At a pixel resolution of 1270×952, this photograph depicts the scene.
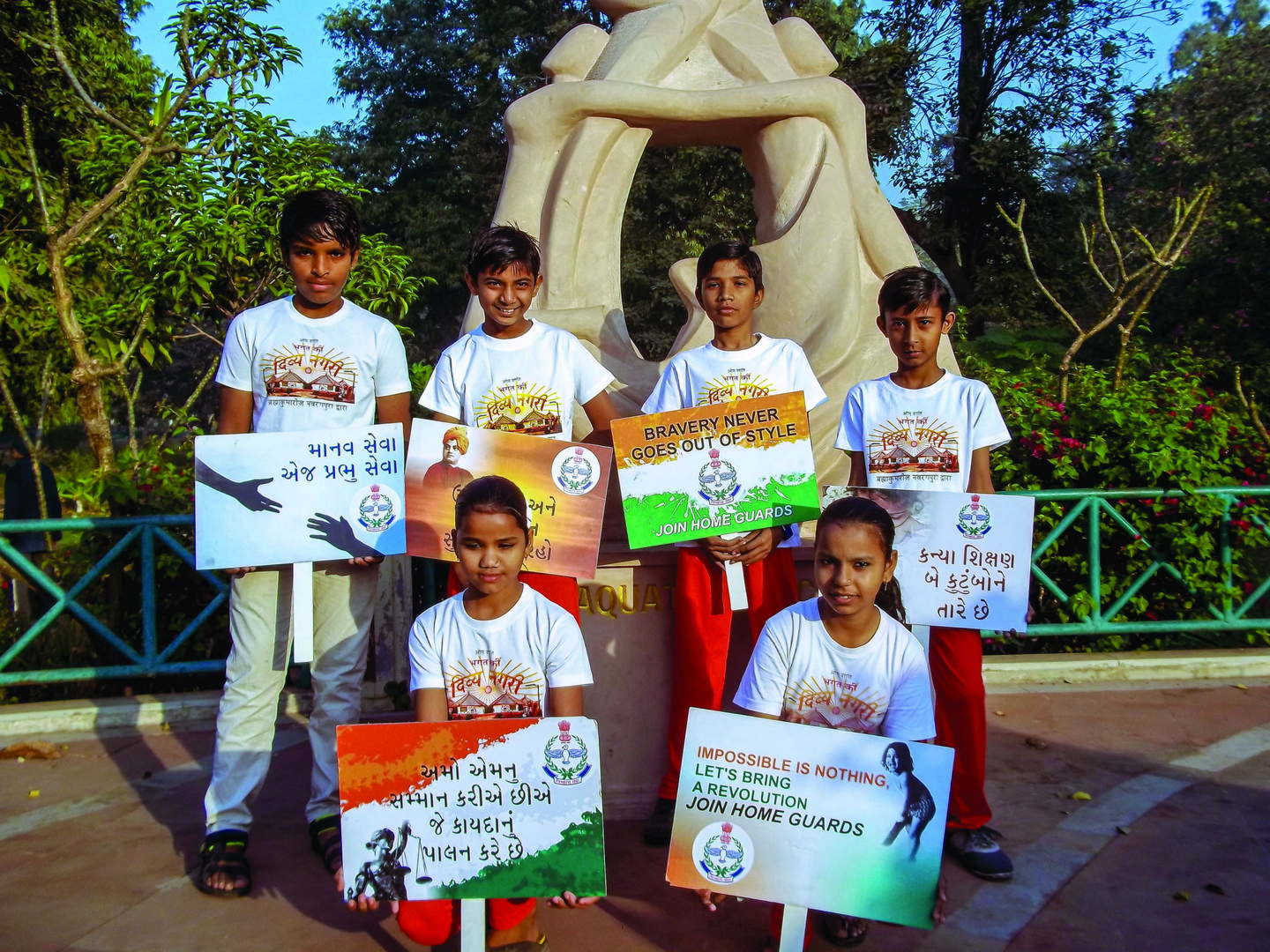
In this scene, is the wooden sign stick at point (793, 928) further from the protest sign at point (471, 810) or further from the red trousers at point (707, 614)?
the red trousers at point (707, 614)

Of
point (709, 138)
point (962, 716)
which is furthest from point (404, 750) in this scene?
point (709, 138)

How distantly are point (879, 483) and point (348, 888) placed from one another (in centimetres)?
192

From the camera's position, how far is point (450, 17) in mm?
19688

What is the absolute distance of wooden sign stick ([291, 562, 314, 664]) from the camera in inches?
122

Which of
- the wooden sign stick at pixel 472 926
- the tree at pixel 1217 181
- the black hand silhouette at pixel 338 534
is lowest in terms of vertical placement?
the wooden sign stick at pixel 472 926

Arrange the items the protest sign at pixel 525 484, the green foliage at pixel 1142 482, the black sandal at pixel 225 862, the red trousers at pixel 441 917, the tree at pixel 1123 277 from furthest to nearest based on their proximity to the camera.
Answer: the tree at pixel 1123 277
the green foliage at pixel 1142 482
the protest sign at pixel 525 484
the black sandal at pixel 225 862
the red trousers at pixel 441 917

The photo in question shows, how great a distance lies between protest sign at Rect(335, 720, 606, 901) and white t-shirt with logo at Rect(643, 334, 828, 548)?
1161mm

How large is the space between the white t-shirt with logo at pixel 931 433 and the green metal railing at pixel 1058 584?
82.9 inches

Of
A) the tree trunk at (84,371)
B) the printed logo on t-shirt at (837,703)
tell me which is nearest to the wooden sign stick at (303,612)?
the printed logo on t-shirt at (837,703)

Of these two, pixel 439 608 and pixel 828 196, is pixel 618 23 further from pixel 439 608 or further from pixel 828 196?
pixel 439 608

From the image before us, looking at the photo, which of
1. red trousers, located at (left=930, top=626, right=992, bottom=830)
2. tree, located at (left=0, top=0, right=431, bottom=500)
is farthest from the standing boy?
tree, located at (left=0, top=0, right=431, bottom=500)

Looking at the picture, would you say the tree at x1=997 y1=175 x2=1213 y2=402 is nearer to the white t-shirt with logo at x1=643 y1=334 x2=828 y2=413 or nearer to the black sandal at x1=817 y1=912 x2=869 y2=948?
the white t-shirt with logo at x1=643 y1=334 x2=828 y2=413

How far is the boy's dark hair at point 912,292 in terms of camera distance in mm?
3260

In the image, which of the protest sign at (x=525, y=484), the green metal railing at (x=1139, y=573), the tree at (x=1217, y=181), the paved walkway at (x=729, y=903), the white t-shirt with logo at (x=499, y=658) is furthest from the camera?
the tree at (x=1217, y=181)
